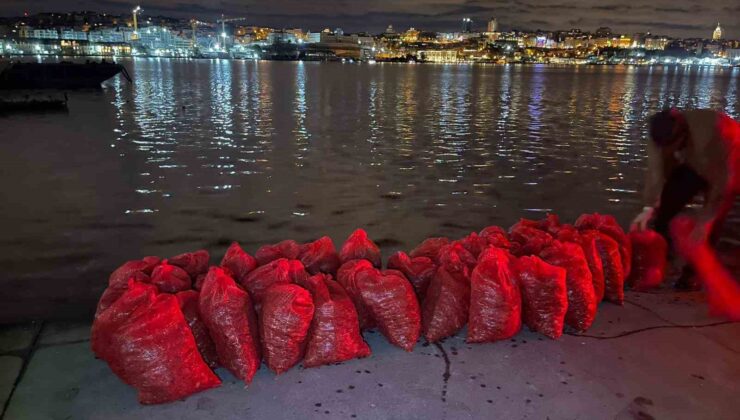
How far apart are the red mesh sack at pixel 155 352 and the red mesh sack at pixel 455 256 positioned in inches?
73.1

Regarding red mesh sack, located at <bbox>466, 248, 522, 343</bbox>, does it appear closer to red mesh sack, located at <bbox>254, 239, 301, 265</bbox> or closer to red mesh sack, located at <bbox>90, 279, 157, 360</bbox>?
red mesh sack, located at <bbox>254, 239, 301, 265</bbox>

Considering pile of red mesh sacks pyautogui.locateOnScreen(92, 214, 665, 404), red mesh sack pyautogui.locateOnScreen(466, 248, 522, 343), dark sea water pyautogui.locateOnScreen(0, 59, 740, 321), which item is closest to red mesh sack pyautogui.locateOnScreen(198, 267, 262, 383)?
pile of red mesh sacks pyautogui.locateOnScreen(92, 214, 665, 404)

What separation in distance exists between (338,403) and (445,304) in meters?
1.06

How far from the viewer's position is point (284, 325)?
326 cm

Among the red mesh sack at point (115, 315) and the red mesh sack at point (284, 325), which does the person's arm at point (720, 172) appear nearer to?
the red mesh sack at point (284, 325)

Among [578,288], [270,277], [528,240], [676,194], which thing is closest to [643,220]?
[676,194]

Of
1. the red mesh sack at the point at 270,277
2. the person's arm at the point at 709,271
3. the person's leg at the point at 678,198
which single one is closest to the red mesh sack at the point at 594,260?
the person's arm at the point at 709,271

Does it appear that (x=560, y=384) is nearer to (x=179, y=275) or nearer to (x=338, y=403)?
(x=338, y=403)

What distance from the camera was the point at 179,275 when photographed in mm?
3682

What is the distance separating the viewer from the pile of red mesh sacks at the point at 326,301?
3055mm

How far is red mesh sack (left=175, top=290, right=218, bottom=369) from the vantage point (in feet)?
10.8

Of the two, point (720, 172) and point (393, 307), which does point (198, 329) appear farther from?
point (720, 172)

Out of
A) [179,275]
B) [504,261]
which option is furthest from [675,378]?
[179,275]

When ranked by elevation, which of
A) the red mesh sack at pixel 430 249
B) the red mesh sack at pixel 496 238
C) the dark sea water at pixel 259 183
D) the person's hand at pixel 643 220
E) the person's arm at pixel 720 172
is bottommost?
the dark sea water at pixel 259 183
